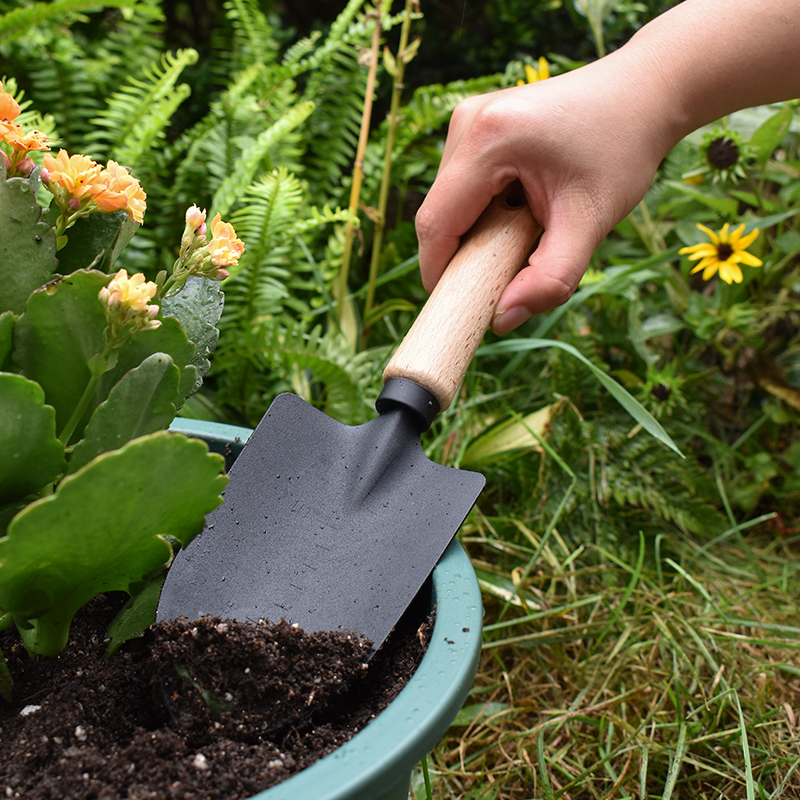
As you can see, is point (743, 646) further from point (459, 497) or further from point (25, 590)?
point (25, 590)

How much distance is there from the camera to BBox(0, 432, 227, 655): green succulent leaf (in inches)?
17.2

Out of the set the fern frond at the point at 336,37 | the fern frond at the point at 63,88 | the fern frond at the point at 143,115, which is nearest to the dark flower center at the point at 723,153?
the fern frond at the point at 336,37

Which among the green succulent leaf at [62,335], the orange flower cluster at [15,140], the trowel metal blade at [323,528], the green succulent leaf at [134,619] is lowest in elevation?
the trowel metal blade at [323,528]

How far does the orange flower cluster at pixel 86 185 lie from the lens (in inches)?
20.6

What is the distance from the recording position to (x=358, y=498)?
31.4 inches

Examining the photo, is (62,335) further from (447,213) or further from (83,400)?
(447,213)

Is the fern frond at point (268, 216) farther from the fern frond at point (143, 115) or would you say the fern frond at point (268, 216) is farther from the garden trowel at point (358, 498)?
the garden trowel at point (358, 498)

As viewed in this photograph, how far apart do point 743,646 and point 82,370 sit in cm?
111

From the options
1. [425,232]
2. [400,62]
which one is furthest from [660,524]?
[400,62]

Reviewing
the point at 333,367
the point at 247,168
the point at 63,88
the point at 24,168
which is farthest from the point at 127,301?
the point at 63,88

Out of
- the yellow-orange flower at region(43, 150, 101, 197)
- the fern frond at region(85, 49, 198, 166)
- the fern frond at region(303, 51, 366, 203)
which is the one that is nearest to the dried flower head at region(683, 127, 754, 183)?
the fern frond at region(303, 51, 366, 203)

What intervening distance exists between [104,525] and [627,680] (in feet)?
3.00

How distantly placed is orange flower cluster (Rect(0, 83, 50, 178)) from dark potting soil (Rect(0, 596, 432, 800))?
41 cm

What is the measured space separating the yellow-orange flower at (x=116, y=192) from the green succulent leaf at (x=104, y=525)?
218 mm
